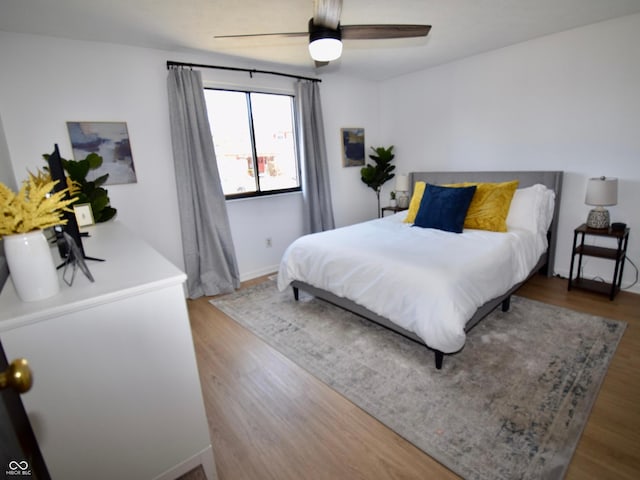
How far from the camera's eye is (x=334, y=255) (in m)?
2.67

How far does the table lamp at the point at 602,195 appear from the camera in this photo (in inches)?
109

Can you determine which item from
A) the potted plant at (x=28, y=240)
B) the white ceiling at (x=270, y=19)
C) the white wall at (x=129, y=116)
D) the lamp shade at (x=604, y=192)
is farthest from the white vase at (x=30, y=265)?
the lamp shade at (x=604, y=192)

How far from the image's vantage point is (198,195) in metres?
3.38

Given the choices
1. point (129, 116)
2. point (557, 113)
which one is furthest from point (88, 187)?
point (557, 113)

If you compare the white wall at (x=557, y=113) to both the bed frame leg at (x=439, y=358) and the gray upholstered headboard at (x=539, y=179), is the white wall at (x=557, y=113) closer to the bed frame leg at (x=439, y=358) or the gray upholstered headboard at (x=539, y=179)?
the gray upholstered headboard at (x=539, y=179)

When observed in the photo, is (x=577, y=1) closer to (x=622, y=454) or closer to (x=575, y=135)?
(x=575, y=135)

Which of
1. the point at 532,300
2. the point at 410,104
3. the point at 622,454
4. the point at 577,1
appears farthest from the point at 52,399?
the point at 410,104

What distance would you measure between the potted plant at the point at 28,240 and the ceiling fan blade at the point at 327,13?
1.51 meters

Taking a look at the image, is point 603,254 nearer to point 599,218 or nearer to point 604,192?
point 599,218

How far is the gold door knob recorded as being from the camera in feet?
1.75

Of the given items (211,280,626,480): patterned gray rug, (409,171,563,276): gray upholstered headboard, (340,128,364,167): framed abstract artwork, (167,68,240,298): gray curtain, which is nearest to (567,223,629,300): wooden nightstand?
(409,171,563,276): gray upholstered headboard

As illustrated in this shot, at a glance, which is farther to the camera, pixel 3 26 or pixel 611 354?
pixel 3 26

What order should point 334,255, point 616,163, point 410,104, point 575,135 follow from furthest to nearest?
point 410,104
point 575,135
point 616,163
point 334,255

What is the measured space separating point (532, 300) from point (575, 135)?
1.73 meters
